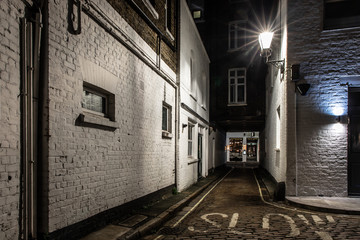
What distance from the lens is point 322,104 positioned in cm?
825

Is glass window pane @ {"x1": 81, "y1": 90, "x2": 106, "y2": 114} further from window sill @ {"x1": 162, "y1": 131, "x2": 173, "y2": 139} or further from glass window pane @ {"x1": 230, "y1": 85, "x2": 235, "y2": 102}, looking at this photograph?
glass window pane @ {"x1": 230, "y1": 85, "x2": 235, "y2": 102}

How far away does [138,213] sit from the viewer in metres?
6.10

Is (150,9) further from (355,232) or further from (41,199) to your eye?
(355,232)

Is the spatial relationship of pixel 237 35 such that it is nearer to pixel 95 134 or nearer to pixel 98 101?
pixel 98 101

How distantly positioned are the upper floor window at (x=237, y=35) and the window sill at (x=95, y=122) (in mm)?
16736

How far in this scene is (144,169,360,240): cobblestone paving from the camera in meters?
4.94

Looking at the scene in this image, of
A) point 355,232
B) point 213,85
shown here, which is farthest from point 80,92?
point 213,85

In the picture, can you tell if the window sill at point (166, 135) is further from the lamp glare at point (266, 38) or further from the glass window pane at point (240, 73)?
the glass window pane at point (240, 73)

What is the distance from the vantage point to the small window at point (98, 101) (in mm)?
4760

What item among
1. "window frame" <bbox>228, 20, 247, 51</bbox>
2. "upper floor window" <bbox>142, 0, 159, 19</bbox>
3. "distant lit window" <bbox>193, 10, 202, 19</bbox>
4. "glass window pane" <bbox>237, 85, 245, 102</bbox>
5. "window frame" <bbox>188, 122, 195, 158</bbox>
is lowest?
"window frame" <bbox>188, 122, 195, 158</bbox>

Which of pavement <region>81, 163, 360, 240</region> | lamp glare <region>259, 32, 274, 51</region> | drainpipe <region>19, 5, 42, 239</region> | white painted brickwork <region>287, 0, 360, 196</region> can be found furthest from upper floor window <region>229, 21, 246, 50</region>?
drainpipe <region>19, 5, 42, 239</region>

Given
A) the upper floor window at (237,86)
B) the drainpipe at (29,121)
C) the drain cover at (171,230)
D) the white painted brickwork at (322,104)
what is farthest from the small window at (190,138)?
the drainpipe at (29,121)

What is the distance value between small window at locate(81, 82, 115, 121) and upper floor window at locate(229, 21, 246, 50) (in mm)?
16391

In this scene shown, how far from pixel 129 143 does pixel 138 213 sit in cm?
164
